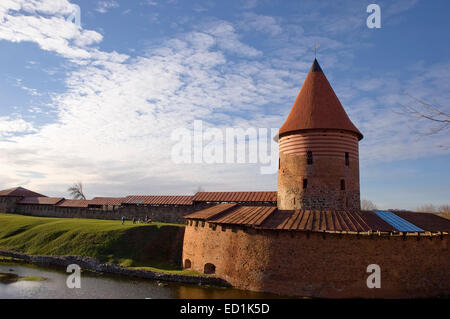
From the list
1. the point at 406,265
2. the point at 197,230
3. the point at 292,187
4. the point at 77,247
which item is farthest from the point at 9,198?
the point at 406,265

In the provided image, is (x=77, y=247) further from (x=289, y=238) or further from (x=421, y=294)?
(x=421, y=294)

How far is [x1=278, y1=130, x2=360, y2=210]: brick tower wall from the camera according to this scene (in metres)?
18.2

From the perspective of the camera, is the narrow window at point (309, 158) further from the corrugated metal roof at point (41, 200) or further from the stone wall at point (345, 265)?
the corrugated metal roof at point (41, 200)

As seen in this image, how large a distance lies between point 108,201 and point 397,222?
2671cm

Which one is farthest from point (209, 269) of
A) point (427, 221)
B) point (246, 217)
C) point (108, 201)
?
point (108, 201)

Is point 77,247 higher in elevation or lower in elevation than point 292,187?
lower

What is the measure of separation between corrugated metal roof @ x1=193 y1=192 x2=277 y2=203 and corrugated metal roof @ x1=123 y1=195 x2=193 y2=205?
1.26 m

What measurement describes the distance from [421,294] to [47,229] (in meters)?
25.3

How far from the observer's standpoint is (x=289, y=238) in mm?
14789

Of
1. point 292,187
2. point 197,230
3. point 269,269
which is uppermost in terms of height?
point 292,187

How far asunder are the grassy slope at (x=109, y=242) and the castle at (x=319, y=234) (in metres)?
2.17

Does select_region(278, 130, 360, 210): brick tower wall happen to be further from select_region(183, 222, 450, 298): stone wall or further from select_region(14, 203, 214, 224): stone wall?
select_region(14, 203, 214, 224): stone wall

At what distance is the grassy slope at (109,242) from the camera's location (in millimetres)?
21094
